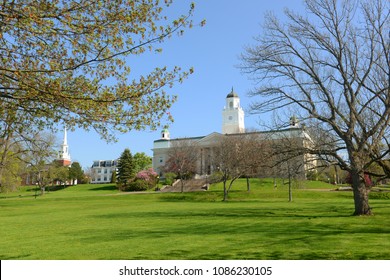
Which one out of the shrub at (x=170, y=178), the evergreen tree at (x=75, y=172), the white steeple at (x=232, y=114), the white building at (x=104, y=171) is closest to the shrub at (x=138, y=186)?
the shrub at (x=170, y=178)

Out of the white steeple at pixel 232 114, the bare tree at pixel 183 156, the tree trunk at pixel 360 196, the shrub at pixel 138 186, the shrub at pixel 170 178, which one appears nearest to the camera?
the tree trunk at pixel 360 196

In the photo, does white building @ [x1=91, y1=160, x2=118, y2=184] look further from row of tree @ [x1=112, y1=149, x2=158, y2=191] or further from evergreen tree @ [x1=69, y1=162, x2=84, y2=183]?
row of tree @ [x1=112, y1=149, x2=158, y2=191]

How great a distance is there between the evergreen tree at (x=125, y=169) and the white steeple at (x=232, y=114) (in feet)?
108

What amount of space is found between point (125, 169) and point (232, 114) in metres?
38.8

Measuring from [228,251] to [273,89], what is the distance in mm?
12576

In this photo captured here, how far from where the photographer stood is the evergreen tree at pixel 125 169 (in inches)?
2992

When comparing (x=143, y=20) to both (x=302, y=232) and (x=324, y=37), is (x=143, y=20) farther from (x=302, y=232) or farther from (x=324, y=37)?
(x=324, y=37)

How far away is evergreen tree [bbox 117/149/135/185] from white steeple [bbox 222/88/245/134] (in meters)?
32.8

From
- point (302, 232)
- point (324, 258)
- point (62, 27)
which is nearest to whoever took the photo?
point (62, 27)

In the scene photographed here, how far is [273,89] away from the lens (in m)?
19.8

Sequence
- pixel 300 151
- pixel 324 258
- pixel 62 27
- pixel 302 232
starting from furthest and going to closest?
pixel 300 151 → pixel 302 232 → pixel 324 258 → pixel 62 27

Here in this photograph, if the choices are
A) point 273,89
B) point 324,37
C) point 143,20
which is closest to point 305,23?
point 324,37

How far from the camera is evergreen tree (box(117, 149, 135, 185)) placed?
76.0 meters

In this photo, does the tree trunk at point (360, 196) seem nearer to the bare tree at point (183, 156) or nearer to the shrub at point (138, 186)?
the bare tree at point (183, 156)
